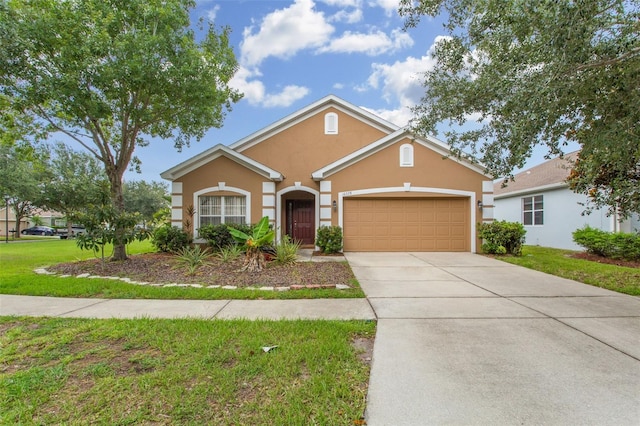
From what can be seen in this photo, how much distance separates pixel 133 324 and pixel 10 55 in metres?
8.82

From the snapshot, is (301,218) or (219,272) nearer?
(219,272)

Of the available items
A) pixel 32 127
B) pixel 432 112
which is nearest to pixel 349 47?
pixel 432 112

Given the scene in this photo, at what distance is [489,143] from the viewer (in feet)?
20.3

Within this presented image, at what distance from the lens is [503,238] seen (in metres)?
12.0

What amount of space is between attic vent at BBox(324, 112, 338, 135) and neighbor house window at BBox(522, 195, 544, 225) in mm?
11859

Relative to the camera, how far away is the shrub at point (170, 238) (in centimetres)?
1195

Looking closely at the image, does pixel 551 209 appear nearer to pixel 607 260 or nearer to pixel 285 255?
pixel 607 260

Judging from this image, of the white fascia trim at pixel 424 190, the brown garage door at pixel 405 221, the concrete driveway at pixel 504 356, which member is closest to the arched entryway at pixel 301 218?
the white fascia trim at pixel 424 190

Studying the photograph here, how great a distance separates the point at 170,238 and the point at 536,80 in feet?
39.6

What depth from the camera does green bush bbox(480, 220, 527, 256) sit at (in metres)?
11.9

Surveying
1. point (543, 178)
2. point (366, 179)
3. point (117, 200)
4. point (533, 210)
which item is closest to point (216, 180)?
point (117, 200)

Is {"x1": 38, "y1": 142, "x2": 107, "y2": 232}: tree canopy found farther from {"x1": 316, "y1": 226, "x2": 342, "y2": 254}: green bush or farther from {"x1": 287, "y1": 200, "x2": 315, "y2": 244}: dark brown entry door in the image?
{"x1": 316, "y1": 226, "x2": 342, "y2": 254}: green bush

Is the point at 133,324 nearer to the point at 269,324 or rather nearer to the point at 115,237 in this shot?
the point at 269,324

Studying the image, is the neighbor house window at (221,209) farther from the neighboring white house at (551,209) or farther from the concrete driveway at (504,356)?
the neighboring white house at (551,209)
